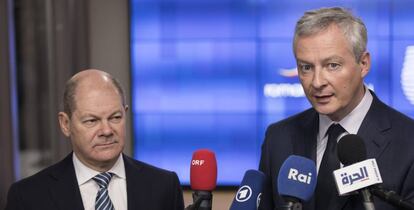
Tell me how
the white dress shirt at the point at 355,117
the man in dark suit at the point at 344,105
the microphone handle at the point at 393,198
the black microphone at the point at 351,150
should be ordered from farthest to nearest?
the white dress shirt at the point at 355,117 < the man in dark suit at the point at 344,105 < the black microphone at the point at 351,150 < the microphone handle at the point at 393,198

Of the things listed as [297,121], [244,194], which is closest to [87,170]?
[244,194]

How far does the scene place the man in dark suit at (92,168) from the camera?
1.79m

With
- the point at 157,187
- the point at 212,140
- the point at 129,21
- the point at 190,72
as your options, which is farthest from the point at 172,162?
the point at 157,187

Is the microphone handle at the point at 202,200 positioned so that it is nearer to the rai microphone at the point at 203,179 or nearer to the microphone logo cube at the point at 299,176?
the rai microphone at the point at 203,179

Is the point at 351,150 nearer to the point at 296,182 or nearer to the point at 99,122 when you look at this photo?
the point at 296,182

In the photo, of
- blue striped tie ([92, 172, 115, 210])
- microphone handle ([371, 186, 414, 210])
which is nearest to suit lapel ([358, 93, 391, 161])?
microphone handle ([371, 186, 414, 210])

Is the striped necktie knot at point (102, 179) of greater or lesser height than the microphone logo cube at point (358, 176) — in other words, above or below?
below

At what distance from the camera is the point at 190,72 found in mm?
4062

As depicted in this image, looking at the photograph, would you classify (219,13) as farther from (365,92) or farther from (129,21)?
(365,92)

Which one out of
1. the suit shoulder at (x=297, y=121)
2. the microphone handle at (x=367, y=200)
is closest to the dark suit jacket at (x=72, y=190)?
the suit shoulder at (x=297, y=121)

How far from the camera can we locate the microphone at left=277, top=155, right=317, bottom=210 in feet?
4.71

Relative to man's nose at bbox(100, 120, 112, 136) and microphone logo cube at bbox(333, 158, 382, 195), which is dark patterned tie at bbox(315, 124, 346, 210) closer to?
microphone logo cube at bbox(333, 158, 382, 195)

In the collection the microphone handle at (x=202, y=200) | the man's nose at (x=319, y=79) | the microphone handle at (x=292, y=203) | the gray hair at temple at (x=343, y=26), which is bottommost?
the microphone handle at (x=202, y=200)

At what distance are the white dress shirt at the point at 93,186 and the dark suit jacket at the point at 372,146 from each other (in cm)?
44
